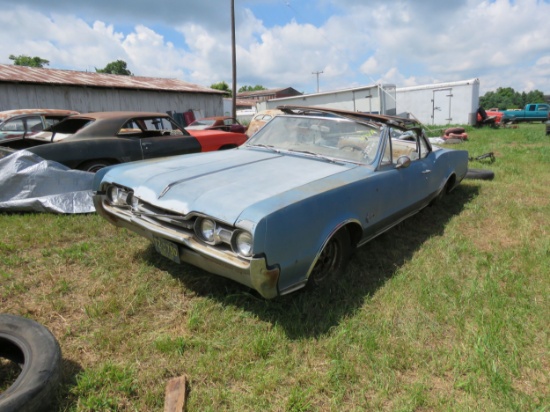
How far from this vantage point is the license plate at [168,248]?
8.14 ft

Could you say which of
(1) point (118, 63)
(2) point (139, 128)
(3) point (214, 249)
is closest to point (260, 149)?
(3) point (214, 249)

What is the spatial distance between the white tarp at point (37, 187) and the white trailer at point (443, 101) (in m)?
19.1

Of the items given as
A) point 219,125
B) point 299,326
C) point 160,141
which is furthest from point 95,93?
point 299,326

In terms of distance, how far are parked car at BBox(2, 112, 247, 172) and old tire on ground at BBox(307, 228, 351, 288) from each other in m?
3.65

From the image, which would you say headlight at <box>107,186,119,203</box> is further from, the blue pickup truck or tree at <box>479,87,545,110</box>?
tree at <box>479,87,545,110</box>

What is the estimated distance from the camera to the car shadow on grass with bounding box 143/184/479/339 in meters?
2.51

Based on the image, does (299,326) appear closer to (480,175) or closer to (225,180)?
(225,180)

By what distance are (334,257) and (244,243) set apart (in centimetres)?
105

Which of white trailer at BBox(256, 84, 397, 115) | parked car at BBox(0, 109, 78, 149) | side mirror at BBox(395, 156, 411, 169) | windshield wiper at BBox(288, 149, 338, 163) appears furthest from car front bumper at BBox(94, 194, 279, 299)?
white trailer at BBox(256, 84, 397, 115)

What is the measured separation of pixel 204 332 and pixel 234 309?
0.30 meters

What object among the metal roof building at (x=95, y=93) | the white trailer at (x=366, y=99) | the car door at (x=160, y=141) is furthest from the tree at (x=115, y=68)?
the car door at (x=160, y=141)

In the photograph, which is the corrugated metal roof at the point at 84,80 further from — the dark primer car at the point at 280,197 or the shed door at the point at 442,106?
the dark primer car at the point at 280,197

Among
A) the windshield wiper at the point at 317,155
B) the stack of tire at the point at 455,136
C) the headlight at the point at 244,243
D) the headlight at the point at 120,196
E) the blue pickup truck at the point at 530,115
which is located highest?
the blue pickup truck at the point at 530,115

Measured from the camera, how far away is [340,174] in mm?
2951
